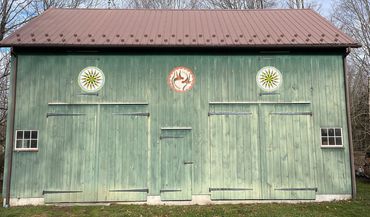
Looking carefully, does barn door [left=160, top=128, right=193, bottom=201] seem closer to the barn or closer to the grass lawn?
the barn

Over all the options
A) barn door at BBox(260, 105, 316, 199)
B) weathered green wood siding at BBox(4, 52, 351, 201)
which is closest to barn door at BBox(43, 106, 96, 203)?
weathered green wood siding at BBox(4, 52, 351, 201)

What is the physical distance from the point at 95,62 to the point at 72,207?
173 inches

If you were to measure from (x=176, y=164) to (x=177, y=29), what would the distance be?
467 centimetres

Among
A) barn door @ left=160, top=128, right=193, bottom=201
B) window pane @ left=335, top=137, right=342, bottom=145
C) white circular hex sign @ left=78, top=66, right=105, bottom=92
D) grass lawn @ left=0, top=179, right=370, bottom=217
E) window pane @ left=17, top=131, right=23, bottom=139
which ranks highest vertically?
white circular hex sign @ left=78, top=66, right=105, bottom=92

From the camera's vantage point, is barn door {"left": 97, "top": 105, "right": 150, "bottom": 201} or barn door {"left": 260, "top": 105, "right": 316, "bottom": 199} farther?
barn door {"left": 260, "top": 105, "right": 316, "bottom": 199}

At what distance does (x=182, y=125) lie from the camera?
363 inches

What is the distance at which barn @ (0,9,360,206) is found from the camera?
8.94 m

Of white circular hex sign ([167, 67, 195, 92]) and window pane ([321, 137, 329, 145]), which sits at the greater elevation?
white circular hex sign ([167, 67, 195, 92])

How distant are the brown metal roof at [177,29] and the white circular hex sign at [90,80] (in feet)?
2.87

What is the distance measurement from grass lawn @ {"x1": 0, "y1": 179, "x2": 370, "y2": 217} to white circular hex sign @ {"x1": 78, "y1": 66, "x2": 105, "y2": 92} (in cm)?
353

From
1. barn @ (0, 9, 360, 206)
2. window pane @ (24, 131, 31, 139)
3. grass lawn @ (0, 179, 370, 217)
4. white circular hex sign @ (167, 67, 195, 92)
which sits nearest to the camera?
grass lawn @ (0, 179, 370, 217)

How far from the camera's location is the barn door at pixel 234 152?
899cm

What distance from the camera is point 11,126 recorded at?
898 centimetres

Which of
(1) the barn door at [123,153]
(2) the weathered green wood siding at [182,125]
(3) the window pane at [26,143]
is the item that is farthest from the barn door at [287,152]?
(3) the window pane at [26,143]
